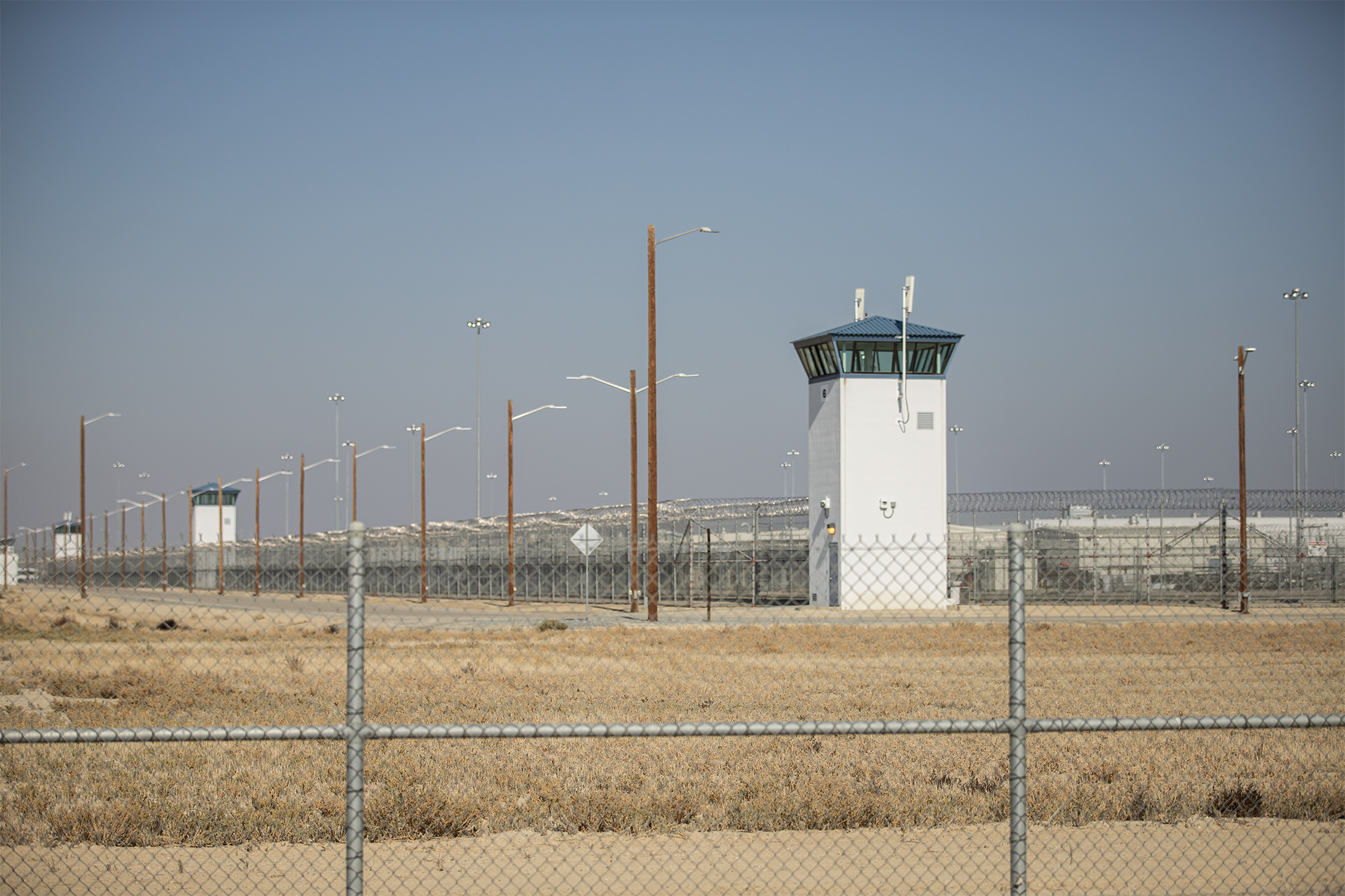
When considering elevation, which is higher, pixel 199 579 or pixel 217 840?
pixel 217 840

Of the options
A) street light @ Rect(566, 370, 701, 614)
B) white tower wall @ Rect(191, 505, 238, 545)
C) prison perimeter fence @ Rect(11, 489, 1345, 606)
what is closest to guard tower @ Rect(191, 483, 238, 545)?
white tower wall @ Rect(191, 505, 238, 545)

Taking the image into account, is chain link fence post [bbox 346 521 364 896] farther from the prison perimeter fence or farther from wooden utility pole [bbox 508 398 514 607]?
wooden utility pole [bbox 508 398 514 607]

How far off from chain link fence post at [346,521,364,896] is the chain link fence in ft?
0.06

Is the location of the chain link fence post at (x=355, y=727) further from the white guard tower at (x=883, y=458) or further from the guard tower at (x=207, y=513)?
the guard tower at (x=207, y=513)

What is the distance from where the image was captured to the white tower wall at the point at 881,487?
4150 cm

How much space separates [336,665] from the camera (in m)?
21.0

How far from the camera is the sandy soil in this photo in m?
7.35

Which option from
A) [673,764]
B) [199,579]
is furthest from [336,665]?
[199,579]

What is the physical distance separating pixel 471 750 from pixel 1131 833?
627 cm

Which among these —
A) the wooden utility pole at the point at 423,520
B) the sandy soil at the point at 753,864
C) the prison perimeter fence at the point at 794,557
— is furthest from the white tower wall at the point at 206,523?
the sandy soil at the point at 753,864

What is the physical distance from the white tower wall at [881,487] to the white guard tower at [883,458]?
0.11 ft

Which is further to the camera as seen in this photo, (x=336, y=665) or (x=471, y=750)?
(x=336, y=665)

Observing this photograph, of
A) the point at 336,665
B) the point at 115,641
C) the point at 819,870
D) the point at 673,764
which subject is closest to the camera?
the point at 819,870

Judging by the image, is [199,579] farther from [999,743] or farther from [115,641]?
[999,743]
